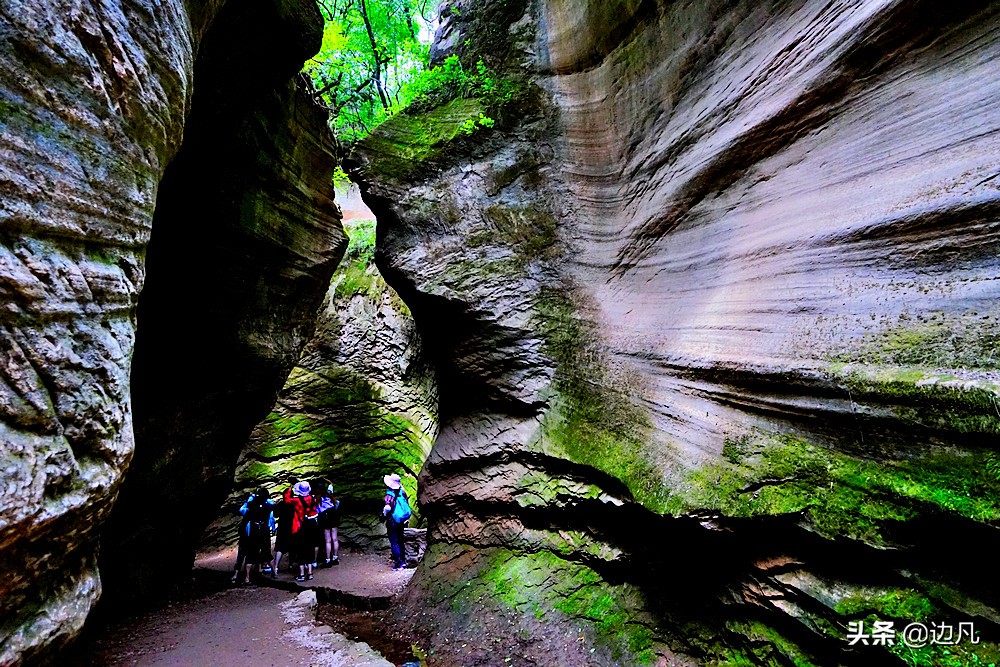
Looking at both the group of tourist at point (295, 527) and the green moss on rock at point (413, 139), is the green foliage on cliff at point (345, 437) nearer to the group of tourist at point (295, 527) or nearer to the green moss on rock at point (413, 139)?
the group of tourist at point (295, 527)

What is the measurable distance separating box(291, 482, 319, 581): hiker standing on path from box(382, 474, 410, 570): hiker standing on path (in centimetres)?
141

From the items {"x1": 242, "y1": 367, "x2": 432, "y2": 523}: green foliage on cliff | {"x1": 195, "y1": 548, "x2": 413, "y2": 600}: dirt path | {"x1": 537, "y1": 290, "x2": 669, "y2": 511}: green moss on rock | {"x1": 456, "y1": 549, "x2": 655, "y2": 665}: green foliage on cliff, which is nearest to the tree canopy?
{"x1": 242, "y1": 367, "x2": 432, "y2": 523}: green foliage on cliff

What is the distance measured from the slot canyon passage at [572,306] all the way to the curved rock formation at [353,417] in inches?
160

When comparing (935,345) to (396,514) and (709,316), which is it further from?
(396,514)

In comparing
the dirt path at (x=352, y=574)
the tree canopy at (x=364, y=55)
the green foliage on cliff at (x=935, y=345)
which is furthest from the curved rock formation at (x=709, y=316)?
the tree canopy at (x=364, y=55)

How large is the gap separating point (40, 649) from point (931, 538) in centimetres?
474

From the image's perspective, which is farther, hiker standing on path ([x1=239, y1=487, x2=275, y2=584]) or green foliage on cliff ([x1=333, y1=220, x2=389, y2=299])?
green foliage on cliff ([x1=333, y1=220, x2=389, y2=299])

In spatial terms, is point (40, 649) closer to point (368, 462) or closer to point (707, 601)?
point (707, 601)

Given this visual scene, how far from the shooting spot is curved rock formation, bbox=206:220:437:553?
13.7 metres

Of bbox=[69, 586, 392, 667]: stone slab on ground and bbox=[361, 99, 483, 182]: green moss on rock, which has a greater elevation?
bbox=[361, 99, 483, 182]: green moss on rock

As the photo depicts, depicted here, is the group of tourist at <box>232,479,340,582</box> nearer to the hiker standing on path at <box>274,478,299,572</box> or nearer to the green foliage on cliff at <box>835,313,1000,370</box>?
the hiker standing on path at <box>274,478,299,572</box>

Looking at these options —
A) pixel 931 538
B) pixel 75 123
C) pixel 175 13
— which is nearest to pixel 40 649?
pixel 75 123

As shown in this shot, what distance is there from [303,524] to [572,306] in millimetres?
6647

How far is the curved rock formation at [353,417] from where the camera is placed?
45.0ft
